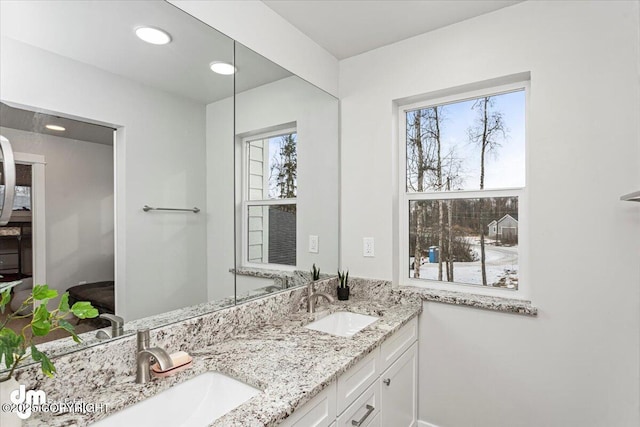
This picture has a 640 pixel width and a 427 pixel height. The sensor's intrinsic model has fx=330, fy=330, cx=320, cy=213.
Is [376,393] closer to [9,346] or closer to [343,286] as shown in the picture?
[343,286]

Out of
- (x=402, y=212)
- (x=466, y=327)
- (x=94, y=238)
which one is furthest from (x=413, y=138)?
(x=94, y=238)

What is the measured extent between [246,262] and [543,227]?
1550mm

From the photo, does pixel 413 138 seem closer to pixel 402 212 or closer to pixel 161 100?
pixel 402 212

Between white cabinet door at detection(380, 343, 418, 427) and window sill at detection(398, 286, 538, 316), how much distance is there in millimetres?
315

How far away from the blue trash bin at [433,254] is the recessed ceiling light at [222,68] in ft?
5.19

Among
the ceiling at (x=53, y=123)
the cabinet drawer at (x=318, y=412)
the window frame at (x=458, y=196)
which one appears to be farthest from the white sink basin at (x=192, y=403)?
the window frame at (x=458, y=196)

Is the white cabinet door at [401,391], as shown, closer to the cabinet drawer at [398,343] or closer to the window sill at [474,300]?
the cabinet drawer at [398,343]

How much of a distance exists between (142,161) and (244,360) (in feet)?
2.86

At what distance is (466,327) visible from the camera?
191cm

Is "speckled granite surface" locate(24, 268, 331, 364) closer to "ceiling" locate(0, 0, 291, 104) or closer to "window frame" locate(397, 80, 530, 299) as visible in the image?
"window frame" locate(397, 80, 530, 299)

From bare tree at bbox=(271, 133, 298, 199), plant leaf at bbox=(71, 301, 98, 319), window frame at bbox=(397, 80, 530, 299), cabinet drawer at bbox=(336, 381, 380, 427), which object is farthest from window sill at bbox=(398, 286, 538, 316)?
plant leaf at bbox=(71, 301, 98, 319)

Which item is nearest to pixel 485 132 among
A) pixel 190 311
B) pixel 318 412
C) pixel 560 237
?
pixel 560 237

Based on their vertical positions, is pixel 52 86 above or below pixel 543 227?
above

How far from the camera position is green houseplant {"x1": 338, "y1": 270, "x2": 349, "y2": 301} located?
7.32ft
